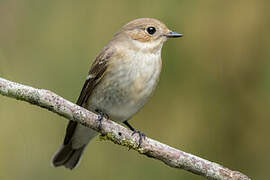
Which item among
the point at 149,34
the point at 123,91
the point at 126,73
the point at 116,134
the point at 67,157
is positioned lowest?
the point at 67,157

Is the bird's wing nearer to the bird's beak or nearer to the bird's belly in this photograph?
the bird's belly

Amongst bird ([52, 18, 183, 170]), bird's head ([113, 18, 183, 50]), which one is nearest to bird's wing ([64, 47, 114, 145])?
bird ([52, 18, 183, 170])

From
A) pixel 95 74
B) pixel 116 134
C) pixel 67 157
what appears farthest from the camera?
pixel 67 157

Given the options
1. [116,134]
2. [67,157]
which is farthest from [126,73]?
[67,157]

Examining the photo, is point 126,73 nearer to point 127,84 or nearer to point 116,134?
point 127,84

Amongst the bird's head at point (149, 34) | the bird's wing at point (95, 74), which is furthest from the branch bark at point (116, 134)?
the bird's head at point (149, 34)

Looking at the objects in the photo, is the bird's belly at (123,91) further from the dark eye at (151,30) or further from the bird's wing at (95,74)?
the dark eye at (151,30)
